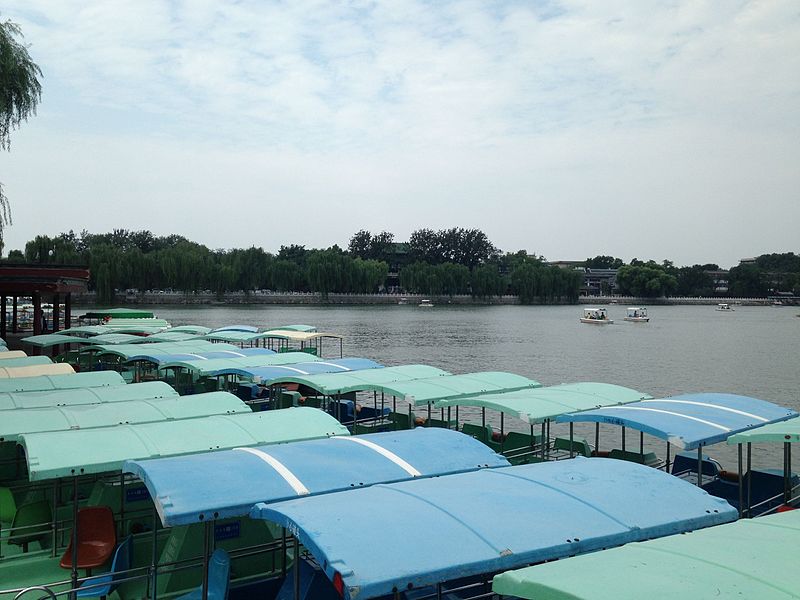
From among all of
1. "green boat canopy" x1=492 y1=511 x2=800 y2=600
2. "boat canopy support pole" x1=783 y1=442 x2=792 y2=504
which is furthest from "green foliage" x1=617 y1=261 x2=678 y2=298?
"green boat canopy" x1=492 y1=511 x2=800 y2=600

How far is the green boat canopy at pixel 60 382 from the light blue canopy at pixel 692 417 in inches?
335

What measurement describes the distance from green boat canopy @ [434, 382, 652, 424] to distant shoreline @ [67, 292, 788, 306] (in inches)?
3107

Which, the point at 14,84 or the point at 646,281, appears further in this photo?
the point at 646,281

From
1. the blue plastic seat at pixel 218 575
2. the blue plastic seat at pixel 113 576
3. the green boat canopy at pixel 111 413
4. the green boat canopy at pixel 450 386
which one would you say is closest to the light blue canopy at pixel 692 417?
the green boat canopy at pixel 450 386

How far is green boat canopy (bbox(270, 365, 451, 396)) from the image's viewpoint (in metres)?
13.2

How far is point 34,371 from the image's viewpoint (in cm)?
1530

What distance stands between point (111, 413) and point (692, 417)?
7.77 meters

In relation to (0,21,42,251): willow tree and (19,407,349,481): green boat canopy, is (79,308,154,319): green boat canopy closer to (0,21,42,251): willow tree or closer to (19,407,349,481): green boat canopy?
(0,21,42,251): willow tree

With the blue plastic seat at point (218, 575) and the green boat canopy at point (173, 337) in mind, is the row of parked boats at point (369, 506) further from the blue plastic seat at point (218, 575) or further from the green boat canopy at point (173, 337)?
the green boat canopy at point (173, 337)

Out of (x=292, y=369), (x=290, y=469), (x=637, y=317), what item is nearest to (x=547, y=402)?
(x=290, y=469)

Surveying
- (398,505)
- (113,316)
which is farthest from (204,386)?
(113,316)

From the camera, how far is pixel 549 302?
5025 inches

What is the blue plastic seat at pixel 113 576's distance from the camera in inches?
271

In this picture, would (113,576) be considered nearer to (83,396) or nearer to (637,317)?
(83,396)
